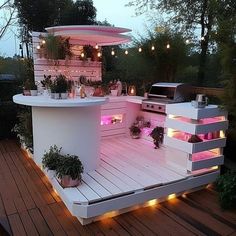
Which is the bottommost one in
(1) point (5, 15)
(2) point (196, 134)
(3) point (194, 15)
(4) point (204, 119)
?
(2) point (196, 134)

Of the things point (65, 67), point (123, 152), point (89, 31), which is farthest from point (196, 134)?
point (65, 67)

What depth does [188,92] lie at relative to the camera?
504 centimetres

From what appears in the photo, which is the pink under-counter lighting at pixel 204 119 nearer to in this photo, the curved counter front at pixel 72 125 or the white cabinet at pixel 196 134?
the white cabinet at pixel 196 134

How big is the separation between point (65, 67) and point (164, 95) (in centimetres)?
211

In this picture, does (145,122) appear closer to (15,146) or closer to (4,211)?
(15,146)

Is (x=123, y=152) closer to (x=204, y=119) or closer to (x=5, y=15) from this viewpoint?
(x=204, y=119)

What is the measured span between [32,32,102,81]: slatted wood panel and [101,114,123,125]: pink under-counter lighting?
37.7 inches

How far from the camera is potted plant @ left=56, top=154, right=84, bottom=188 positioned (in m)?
3.29

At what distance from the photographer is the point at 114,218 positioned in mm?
3109

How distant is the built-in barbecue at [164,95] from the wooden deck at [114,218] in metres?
1.68

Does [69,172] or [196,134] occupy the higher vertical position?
[196,134]

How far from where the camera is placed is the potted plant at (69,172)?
10.8ft

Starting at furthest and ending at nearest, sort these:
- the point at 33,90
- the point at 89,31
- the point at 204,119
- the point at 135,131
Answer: the point at 135,131 → the point at 89,31 → the point at 33,90 → the point at 204,119

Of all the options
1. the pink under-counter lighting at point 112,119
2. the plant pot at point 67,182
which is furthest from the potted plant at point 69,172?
the pink under-counter lighting at point 112,119
